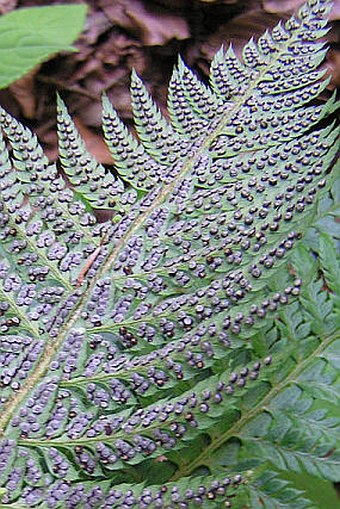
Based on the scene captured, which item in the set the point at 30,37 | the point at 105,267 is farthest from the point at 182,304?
the point at 30,37

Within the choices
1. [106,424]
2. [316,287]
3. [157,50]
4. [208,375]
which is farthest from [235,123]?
[157,50]

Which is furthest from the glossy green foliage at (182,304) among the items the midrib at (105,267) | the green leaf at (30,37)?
the green leaf at (30,37)

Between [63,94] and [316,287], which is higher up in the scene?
[63,94]

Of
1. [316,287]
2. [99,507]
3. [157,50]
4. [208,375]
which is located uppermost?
[157,50]

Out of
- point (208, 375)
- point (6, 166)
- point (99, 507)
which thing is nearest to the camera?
point (99, 507)

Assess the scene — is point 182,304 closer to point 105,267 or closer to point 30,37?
point 105,267

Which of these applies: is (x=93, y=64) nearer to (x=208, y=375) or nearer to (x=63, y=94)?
(x=63, y=94)
